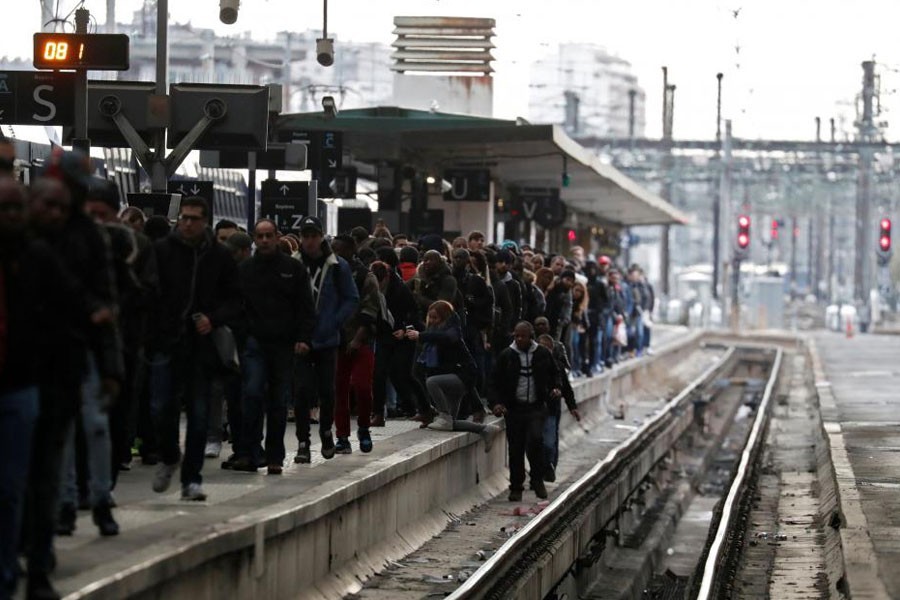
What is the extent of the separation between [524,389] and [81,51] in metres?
5.16

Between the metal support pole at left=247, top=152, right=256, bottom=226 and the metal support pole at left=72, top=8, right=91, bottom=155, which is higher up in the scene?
the metal support pole at left=72, top=8, right=91, bottom=155

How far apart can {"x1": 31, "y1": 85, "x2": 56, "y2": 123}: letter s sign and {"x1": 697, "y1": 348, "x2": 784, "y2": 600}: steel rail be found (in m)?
6.51

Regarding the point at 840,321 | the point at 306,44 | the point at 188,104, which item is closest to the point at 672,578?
the point at 188,104

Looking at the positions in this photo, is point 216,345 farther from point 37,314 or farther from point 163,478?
point 37,314

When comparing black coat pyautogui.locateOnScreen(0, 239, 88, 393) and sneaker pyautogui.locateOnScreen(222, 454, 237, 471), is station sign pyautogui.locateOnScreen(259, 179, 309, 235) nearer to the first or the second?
sneaker pyautogui.locateOnScreen(222, 454, 237, 471)

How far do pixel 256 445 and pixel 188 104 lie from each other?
5.32m

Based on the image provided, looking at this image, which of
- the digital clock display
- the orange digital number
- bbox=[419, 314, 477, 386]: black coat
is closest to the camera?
the digital clock display

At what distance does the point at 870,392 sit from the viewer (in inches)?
1494

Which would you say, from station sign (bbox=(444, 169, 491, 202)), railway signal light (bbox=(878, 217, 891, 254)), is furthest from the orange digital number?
railway signal light (bbox=(878, 217, 891, 254))

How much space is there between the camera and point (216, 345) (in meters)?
12.3

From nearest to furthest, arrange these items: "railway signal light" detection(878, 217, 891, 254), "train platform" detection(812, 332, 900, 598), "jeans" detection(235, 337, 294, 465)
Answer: "jeans" detection(235, 337, 294, 465)
"train platform" detection(812, 332, 900, 598)
"railway signal light" detection(878, 217, 891, 254)

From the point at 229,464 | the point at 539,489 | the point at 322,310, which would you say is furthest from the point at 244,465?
the point at 539,489

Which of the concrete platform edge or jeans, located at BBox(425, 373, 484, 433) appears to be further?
jeans, located at BBox(425, 373, 484, 433)

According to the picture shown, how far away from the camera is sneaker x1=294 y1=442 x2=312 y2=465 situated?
1573cm
